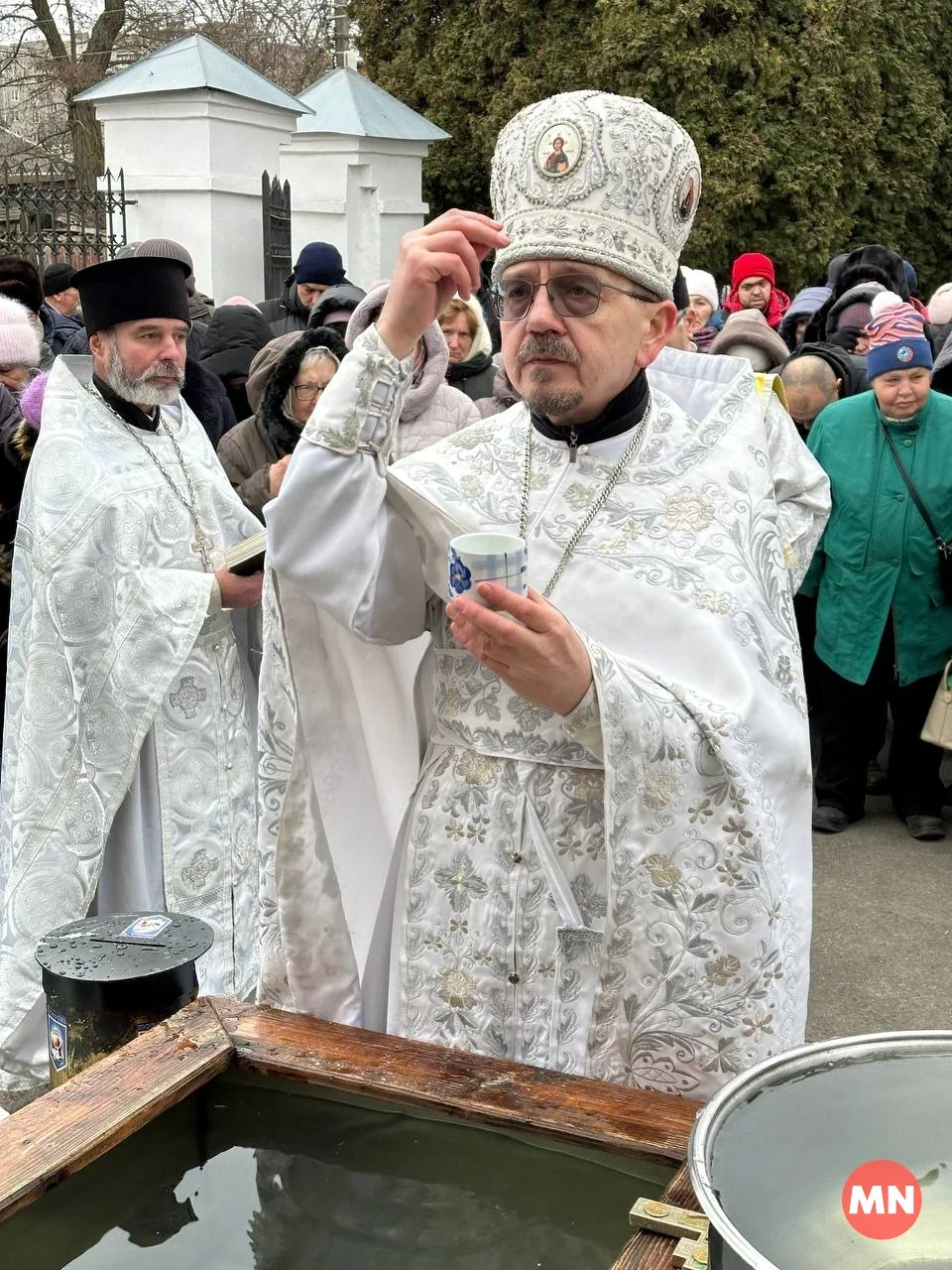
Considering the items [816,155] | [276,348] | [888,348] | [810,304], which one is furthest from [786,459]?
A: [816,155]

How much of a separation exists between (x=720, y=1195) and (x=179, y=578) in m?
3.01

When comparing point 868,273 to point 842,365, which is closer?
point 842,365

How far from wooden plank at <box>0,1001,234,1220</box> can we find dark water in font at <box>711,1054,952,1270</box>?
0.72 meters

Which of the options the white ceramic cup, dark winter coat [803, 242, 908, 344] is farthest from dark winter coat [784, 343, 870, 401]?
the white ceramic cup

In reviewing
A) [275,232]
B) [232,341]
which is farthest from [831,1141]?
[275,232]

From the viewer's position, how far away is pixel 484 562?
1.65m

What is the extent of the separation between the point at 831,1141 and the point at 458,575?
0.73 m

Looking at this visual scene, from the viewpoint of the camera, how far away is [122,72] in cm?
949

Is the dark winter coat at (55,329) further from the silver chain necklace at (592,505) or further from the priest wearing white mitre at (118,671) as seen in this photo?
the silver chain necklace at (592,505)

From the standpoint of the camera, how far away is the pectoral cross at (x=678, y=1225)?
4.39 feet

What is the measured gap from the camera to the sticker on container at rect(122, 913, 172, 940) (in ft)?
7.72

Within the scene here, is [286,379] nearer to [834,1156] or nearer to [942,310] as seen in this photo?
[834,1156]

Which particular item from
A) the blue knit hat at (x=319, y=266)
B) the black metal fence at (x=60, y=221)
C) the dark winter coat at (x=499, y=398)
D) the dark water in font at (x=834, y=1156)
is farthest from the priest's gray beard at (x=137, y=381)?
the black metal fence at (x=60, y=221)

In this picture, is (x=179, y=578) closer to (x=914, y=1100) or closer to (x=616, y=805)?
(x=616, y=805)
